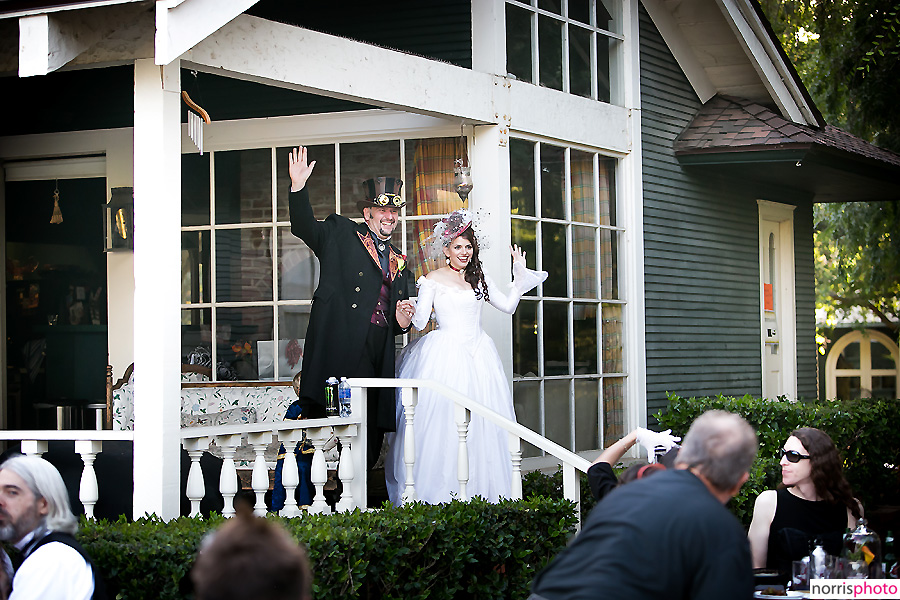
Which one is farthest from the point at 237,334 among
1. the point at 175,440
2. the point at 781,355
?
the point at 781,355

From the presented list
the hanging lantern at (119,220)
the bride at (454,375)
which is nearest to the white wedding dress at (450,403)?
the bride at (454,375)

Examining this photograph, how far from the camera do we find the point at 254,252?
8773mm

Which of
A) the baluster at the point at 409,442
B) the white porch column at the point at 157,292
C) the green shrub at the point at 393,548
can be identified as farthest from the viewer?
the baluster at the point at 409,442

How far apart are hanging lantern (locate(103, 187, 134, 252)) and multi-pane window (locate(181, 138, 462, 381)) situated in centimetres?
43

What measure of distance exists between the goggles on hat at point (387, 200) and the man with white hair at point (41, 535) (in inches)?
134

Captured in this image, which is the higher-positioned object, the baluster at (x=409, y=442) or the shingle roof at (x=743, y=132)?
the shingle roof at (x=743, y=132)

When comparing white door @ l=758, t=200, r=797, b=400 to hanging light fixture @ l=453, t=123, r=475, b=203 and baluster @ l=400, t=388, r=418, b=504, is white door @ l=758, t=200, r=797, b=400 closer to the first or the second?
hanging light fixture @ l=453, t=123, r=475, b=203

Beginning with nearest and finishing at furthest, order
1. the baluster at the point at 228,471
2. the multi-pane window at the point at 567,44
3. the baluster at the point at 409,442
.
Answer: the baluster at the point at 228,471
the baluster at the point at 409,442
the multi-pane window at the point at 567,44

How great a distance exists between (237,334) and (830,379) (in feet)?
73.3

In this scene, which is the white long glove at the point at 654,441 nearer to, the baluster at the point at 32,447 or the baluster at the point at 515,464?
the baluster at the point at 515,464

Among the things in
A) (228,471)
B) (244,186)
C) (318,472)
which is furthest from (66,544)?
(244,186)

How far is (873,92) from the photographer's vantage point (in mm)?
13938

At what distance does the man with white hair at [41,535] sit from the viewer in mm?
3930

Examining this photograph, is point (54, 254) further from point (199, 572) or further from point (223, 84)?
point (199, 572)
